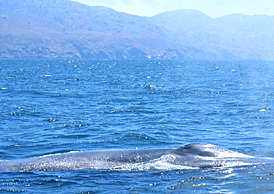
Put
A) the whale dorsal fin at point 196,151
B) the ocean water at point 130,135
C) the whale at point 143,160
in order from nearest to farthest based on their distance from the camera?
1. the ocean water at point 130,135
2. the whale at point 143,160
3. the whale dorsal fin at point 196,151

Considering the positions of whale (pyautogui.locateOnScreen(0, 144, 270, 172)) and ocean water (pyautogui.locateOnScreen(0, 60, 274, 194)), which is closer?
ocean water (pyautogui.locateOnScreen(0, 60, 274, 194))

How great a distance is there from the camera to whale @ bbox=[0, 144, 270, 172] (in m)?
13.3

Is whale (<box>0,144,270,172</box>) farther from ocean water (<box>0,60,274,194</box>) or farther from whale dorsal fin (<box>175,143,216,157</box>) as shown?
ocean water (<box>0,60,274,194</box>)

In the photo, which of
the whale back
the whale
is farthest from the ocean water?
the whale back

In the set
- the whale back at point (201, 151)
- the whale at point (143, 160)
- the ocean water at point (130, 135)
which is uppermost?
the whale back at point (201, 151)

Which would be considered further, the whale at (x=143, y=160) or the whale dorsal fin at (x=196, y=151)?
the whale dorsal fin at (x=196, y=151)

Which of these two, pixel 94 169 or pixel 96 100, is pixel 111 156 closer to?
pixel 94 169

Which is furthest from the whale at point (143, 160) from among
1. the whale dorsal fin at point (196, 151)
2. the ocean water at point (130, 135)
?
the ocean water at point (130, 135)

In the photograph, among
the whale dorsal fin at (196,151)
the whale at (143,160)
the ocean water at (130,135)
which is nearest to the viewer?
the ocean water at (130,135)

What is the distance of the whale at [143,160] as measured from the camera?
1326 cm

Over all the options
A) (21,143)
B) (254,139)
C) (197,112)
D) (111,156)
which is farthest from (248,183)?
(197,112)

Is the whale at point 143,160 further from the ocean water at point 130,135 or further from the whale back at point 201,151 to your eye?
the ocean water at point 130,135

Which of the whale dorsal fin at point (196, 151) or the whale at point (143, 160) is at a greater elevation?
the whale dorsal fin at point (196, 151)

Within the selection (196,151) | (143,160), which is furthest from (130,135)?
(196,151)
